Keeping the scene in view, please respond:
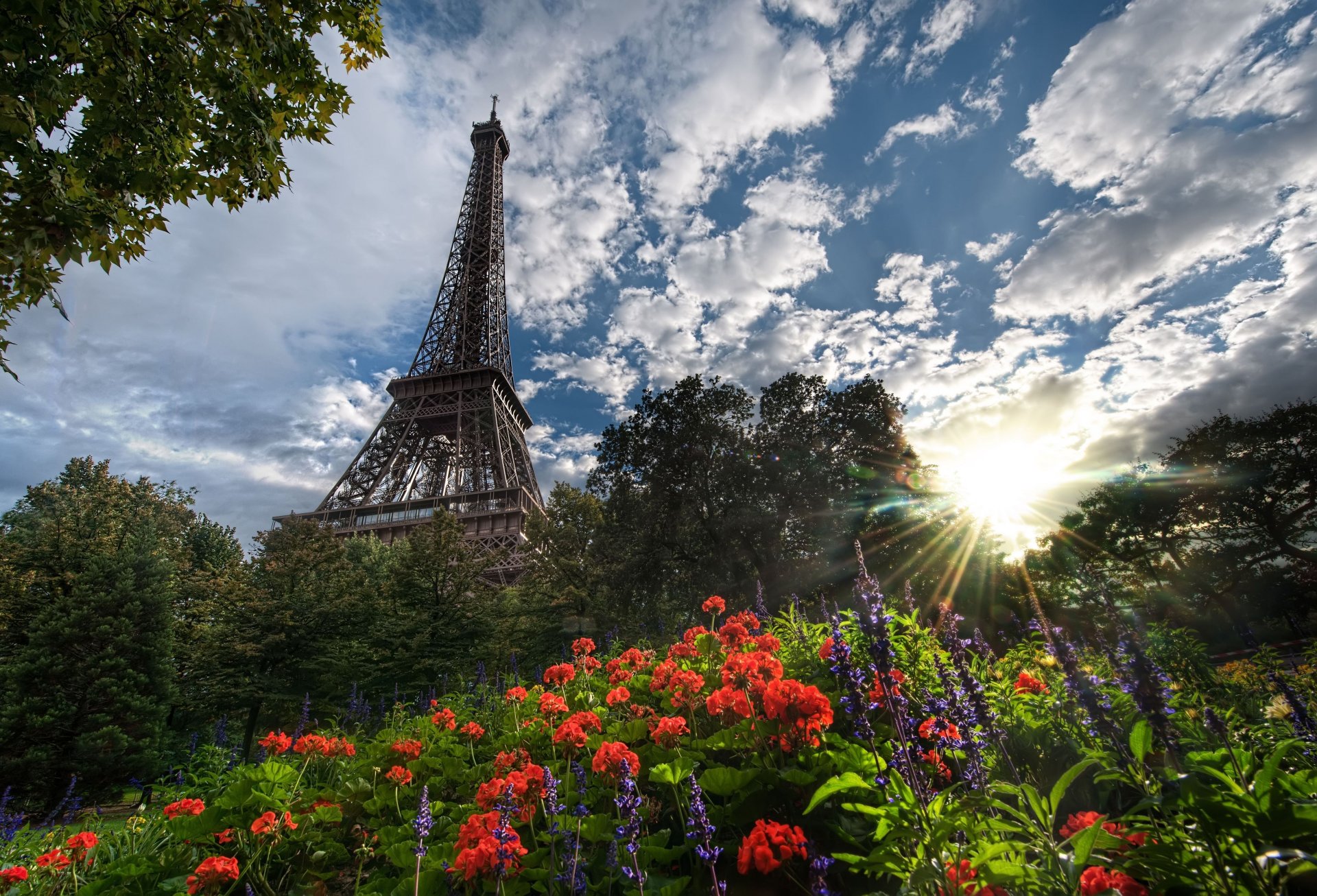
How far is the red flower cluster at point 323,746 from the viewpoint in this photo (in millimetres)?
4375

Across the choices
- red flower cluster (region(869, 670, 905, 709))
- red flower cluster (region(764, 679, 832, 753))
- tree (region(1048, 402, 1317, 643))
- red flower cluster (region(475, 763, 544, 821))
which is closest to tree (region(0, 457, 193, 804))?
red flower cluster (region(475, 763, 544, 821))

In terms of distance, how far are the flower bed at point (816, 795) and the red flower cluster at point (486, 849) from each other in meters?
0.01

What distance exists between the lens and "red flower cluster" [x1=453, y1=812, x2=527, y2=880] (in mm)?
2256

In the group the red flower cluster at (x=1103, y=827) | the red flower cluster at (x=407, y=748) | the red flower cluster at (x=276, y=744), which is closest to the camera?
the red flower cluster at (x=1103, y=827)

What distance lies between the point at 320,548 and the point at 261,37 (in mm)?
18984

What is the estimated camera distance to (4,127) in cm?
292

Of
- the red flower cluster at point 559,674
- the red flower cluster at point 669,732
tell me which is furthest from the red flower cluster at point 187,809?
the red flower cluster at point 669,732

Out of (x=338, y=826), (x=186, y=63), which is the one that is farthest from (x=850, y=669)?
(x=186, y=63)

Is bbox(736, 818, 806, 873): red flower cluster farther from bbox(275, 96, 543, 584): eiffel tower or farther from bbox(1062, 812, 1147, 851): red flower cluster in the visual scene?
bbox(275, 96, 543, 584): eiffel tower

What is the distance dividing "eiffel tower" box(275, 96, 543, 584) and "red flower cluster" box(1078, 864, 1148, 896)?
27.9 meters

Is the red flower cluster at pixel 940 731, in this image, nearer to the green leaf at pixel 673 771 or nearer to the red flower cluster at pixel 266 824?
the green leaf at pixel 673 771

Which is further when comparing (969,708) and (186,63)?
(186,63)

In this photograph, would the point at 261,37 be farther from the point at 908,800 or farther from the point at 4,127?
the point at 908,800

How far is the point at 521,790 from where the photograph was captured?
9.16ft
